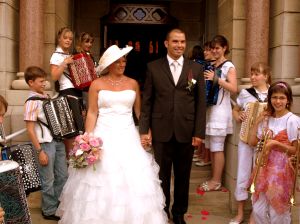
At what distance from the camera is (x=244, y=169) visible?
476 centimetres

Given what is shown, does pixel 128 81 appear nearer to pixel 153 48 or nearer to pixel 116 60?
pixel 116 60

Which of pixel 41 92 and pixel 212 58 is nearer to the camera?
pixel 41 92

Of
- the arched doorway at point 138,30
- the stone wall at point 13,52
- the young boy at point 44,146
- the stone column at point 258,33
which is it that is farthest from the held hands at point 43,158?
the arched doorway at point 138,30

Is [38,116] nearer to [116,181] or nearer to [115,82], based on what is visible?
[115,82]

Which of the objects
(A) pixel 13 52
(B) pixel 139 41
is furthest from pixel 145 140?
(B) pixel 139 41

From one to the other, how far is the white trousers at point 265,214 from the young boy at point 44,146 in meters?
2.21

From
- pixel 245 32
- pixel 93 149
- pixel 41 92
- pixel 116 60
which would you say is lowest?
pixel 93 149

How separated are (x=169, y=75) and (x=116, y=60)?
22.2 inches

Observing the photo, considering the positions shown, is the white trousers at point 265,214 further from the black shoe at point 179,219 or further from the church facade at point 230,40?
the church facade at point 230,40

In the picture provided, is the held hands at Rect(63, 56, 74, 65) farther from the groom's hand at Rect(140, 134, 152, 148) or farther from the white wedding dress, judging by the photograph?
the groom's hand at Rect(140, 134, 152, 148)

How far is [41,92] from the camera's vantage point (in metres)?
4.84

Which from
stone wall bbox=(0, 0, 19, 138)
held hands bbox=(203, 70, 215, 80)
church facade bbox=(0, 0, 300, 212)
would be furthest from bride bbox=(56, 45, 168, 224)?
stone wall bbox=(0, 0, 19, 138)

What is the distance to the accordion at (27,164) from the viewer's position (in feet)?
13.2

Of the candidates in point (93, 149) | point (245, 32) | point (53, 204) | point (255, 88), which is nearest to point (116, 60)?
point (93, 149)
